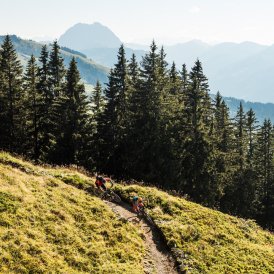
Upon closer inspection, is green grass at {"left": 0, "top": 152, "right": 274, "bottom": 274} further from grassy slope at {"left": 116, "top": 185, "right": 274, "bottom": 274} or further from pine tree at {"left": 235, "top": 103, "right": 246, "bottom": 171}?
pine tree at {"left": 235, "top": 103, "right": 246, "bottom": 171}

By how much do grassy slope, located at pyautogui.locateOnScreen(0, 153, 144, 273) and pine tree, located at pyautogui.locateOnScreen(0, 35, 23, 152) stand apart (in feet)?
83.4

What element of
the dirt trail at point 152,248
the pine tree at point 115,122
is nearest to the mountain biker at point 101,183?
the dirt trail at point 152,248

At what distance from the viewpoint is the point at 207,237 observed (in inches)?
882

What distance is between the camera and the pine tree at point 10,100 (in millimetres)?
47188

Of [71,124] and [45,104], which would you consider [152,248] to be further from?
[45,104]

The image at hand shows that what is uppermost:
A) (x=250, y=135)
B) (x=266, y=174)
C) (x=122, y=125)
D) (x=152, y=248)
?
(x=250, y=135)

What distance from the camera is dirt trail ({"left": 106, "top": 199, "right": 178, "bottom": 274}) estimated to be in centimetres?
1880

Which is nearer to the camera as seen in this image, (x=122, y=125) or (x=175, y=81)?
(x=122, y=125)

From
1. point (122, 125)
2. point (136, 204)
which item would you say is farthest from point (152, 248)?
point (122, 125)

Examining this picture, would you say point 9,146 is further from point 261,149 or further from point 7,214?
point 261,149

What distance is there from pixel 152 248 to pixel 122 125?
1100 inches

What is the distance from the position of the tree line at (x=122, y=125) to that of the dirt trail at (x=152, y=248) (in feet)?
56.9

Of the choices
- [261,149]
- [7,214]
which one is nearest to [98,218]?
[7,214]

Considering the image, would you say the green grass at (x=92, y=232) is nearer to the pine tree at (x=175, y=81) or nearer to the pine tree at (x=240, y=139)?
the pine tree at (x=175, y=81)
